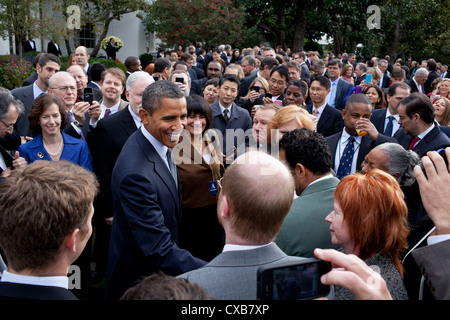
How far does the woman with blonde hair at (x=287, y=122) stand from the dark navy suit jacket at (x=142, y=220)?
130 centimetres

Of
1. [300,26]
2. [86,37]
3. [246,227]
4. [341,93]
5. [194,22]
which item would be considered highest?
[300,26]

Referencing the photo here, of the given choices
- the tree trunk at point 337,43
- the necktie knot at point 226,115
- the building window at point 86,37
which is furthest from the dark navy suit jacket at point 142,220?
the tree trunk at point 337,43

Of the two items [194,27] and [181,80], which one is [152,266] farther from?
[194,27]

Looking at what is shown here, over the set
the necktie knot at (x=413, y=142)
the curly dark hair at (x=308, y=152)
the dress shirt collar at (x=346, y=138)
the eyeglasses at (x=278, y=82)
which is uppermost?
the eyeglasses at (x=278, y=82)

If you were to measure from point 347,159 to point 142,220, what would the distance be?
2718 mm

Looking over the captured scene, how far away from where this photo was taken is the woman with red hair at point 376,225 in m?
2.09

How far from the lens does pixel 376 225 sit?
2088 millimetres

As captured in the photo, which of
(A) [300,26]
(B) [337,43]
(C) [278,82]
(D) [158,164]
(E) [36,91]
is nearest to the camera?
(D) [158,164]

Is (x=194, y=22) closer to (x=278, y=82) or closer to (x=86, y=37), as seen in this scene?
(x=86, y=37)

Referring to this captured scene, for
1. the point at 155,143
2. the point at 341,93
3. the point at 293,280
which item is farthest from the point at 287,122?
the point at 341,93

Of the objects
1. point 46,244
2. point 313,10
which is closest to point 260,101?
point 46,244

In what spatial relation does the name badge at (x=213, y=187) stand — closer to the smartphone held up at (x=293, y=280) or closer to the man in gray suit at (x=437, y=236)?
the man in gray suit at (x=437, y=236)

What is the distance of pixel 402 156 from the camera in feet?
10.4
